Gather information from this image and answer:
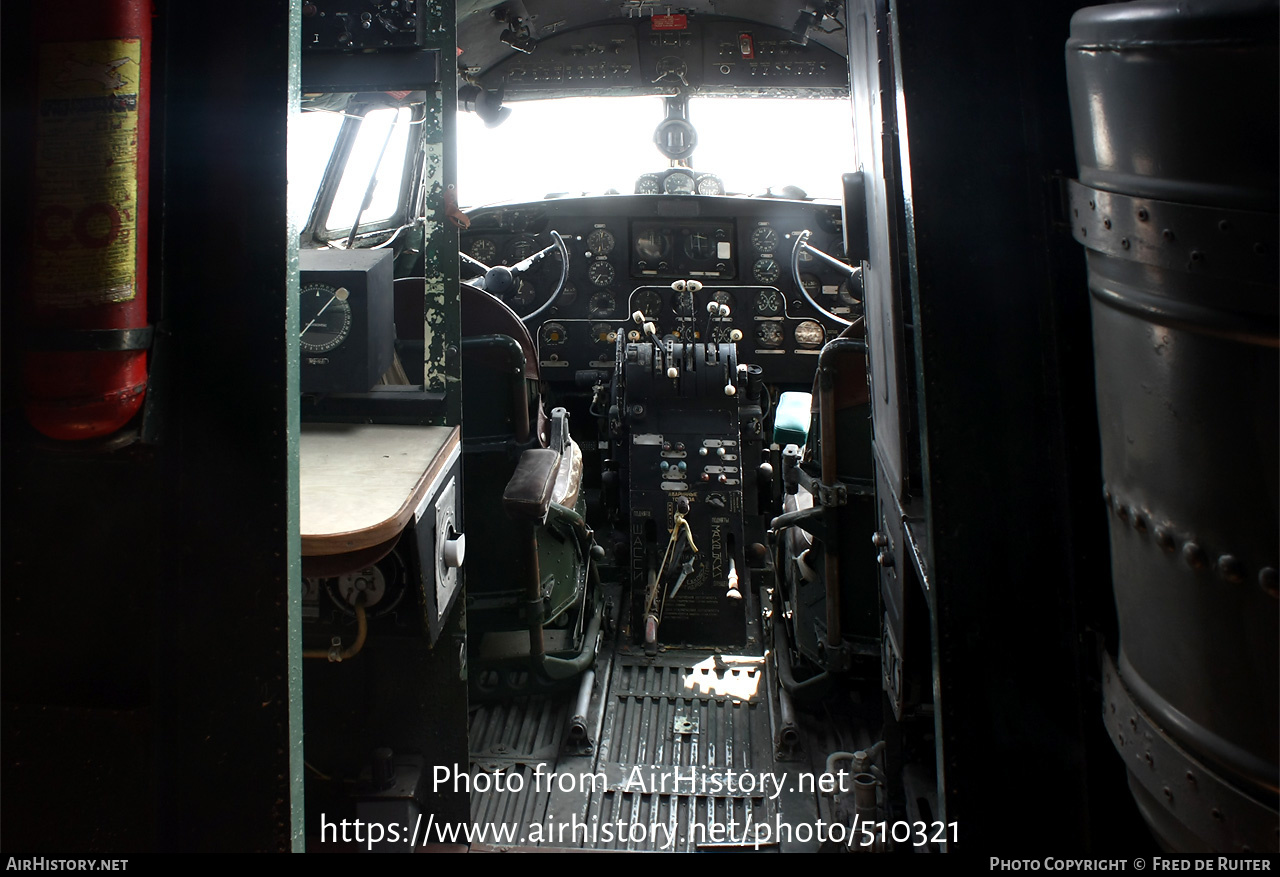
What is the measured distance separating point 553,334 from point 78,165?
3920 millimetres

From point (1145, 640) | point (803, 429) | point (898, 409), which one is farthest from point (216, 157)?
point (803, 429)

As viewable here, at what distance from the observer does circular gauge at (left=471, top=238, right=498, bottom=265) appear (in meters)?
5.00

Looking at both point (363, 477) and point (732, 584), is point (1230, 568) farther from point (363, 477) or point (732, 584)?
point (732, 584)

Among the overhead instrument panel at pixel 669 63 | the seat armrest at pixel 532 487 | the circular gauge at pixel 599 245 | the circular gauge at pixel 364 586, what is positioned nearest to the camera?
the circular gauge at pixel 364 586

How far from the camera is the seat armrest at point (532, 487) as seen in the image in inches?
94.7

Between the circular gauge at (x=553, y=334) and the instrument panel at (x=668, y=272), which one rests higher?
the instrument panel at (x=668, y=272)

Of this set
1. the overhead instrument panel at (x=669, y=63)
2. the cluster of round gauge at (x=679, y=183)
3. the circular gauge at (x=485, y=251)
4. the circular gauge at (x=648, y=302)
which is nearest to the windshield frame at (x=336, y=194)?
the circular gauge at (x=485, y=251)

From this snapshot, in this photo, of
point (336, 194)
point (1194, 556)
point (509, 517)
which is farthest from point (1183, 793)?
point (336, 194)

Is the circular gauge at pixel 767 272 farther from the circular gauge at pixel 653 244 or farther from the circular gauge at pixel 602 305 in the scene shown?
the circular gauge at pixel 602 305

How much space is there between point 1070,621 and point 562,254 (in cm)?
402

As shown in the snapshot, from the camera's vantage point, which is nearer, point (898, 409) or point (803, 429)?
point (898, 409)

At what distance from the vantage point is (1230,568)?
0.75m

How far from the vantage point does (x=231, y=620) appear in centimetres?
115

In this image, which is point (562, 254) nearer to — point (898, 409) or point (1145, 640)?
point (898, 409)
